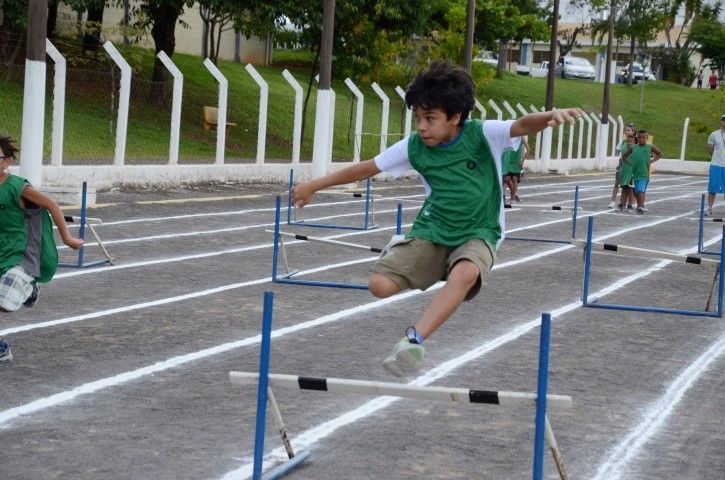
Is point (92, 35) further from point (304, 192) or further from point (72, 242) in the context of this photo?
point (304, 192)

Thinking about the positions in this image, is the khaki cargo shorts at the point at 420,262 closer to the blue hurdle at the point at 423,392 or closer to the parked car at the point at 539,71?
the blue hurdle at the point at 423,392

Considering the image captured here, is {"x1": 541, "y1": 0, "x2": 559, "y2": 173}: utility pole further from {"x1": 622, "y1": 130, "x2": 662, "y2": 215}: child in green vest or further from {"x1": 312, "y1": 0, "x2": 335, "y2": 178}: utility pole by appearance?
{"x1": 622, "y1": 130, "x2": 662, "y2": 215}: child in green vest

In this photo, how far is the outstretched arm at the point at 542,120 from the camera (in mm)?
6344

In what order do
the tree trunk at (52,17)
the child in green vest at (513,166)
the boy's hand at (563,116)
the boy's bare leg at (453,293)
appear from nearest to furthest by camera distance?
the boy's hand at (563,116) < the boy's bare leg at (453,293) < the child in green vest at (513,166) < the tree trunk at (52,17)

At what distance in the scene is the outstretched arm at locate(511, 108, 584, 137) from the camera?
6.34 metres

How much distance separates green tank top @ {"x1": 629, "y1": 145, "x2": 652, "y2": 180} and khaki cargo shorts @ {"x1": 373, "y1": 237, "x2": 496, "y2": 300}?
20.0 meters

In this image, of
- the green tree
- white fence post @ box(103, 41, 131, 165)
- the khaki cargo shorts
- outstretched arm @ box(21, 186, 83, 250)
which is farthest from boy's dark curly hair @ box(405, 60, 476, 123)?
the green tree

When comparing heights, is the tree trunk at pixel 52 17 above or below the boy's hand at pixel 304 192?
above

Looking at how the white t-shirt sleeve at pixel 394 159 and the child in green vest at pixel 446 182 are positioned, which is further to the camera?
the white t-shirt sleeve at pixel 394 159

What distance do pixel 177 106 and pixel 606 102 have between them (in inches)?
1370

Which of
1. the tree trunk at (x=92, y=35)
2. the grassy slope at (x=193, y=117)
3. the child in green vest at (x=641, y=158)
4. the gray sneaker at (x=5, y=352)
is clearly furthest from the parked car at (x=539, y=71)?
the gray sneaker at (x=5, y=352)

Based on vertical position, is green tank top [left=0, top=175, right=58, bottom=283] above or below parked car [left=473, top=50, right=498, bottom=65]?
below

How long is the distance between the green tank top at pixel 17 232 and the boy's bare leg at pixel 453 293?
3.20 m

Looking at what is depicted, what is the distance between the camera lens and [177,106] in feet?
91.5
